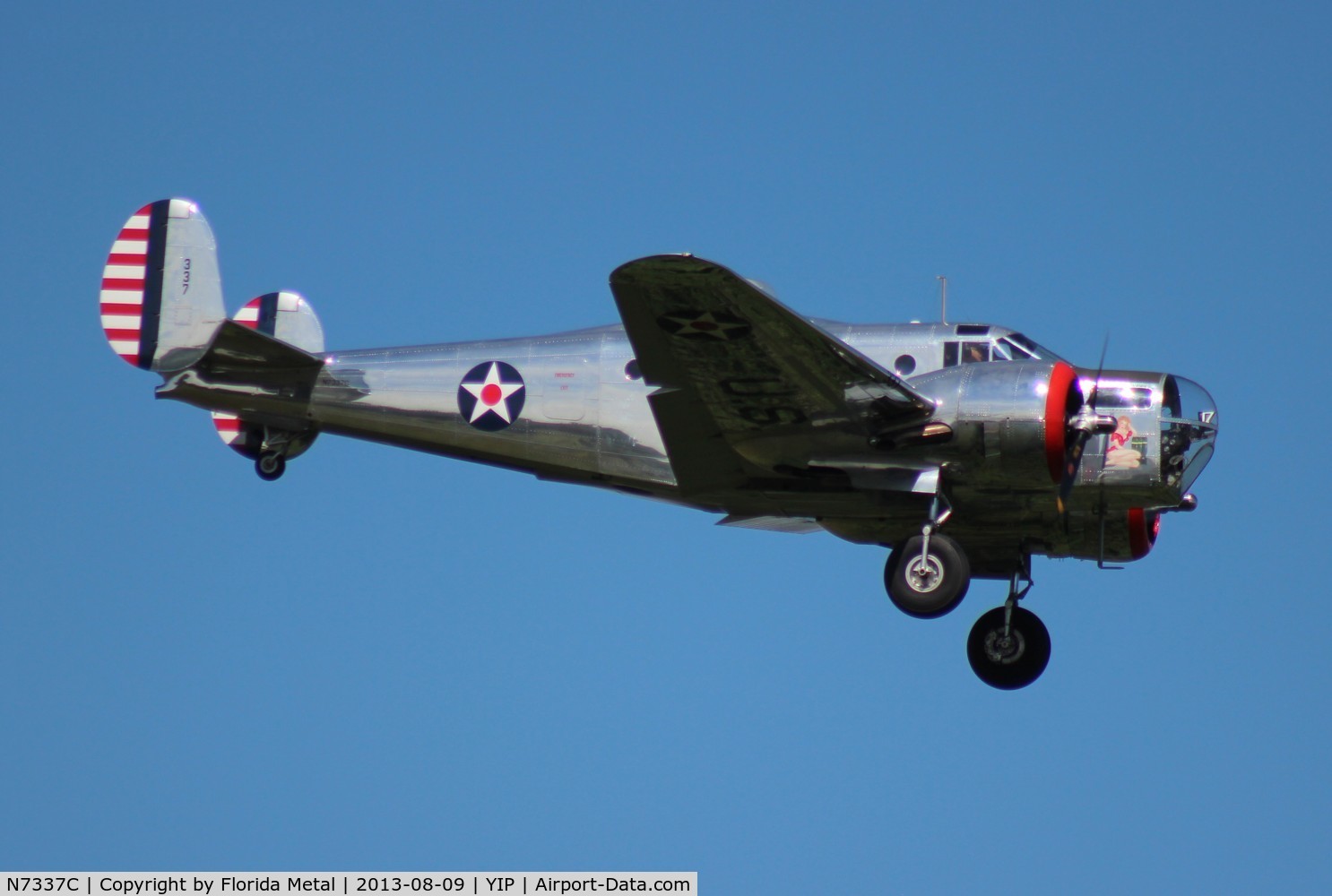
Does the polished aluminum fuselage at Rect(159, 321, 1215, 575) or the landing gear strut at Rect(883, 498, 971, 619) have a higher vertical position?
the polished aluminum fuselage at Rect(159, 321, 1215, 575)

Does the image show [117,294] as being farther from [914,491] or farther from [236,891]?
[914,491]

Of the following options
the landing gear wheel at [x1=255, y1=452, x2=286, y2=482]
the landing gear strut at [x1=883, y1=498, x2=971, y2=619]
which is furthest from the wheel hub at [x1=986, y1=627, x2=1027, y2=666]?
the landing gear wheel at [x1=255, y1=452, x2=286, y2=482]

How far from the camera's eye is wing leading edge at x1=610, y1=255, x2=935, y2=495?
14.5 metres

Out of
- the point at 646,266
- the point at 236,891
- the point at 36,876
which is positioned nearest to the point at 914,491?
the point at 646,266

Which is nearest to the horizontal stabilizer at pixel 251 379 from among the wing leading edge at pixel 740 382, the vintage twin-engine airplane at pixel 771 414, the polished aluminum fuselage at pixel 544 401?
the vintage twin-engine airplane at pixel 771 414

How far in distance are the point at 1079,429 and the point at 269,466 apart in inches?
331

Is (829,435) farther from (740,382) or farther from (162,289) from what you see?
(162,289)

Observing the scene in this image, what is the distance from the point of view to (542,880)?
1620cm

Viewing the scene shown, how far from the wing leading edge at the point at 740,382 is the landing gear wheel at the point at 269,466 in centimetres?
456

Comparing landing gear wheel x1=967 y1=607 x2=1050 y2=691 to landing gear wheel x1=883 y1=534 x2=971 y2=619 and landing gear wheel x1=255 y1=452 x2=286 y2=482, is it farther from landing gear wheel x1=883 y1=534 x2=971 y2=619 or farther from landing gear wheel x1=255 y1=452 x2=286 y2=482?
landing gear wheel x1=255 y1=452 x2=286 y2=482

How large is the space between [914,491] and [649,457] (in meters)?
2.66

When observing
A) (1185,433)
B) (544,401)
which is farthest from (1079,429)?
(544,401)

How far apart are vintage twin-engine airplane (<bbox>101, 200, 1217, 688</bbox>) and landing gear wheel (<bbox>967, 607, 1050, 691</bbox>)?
0.8 inches

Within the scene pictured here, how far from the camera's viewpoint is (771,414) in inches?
625
